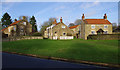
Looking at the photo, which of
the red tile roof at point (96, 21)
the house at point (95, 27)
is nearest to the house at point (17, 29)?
the house at point (95, 27)

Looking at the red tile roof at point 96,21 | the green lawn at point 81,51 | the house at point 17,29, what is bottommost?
the green lawn at point 81,51

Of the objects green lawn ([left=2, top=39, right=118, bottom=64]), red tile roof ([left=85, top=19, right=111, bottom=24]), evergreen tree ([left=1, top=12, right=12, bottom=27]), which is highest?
A: evergreen tree ([left=1, top=12, right=12, bottom=27])

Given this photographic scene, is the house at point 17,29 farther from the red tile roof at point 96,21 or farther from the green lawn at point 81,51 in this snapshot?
the green lawn at point 81,51

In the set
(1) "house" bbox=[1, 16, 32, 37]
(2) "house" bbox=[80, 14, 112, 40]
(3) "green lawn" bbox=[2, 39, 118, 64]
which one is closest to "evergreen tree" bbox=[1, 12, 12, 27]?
(1) "house" bbox=[1, 16, 32, 37]

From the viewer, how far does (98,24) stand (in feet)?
177

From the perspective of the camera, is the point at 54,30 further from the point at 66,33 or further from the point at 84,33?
the point at 84,33

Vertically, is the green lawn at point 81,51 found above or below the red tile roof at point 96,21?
below

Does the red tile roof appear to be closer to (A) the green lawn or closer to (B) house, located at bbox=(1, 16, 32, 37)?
(B) house, located at bbox=(1, 16, 32, 37)

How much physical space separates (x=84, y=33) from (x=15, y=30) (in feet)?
105

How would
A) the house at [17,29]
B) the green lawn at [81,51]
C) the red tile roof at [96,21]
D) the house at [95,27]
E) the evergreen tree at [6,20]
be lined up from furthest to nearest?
the evergreen tree at [6,20] → the house at [17,29] → the red tile roof at [96,21] → the house at [95,27] → the green lawn at [81,51]

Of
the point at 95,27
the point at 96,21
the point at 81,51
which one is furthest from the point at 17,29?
the point at 81,51

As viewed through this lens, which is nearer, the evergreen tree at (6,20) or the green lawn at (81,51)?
the green lawn at (81,51)

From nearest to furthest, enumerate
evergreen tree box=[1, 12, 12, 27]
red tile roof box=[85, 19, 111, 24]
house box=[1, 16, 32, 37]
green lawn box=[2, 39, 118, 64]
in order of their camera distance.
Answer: green lawn box=[2, 39, 118, 64]
red tile roof box=[85, 19, 111, 24]
house box=[1, 16, 32, 37]
evergreen tree box=[1, 12, 12, 27]

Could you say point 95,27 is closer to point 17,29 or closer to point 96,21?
point 96,21
